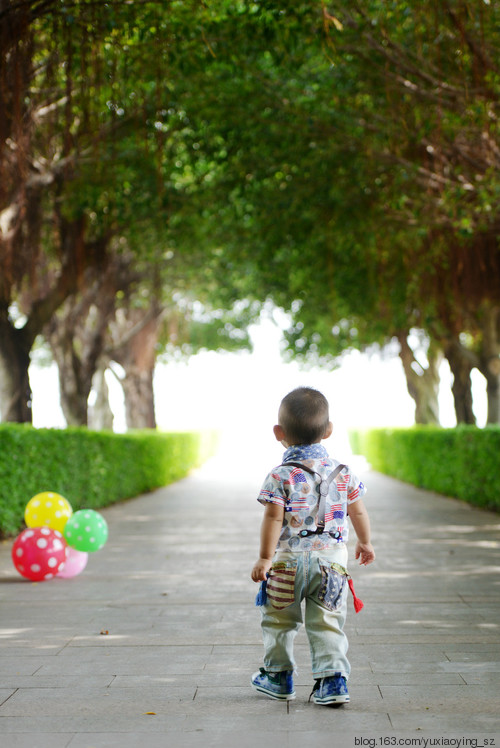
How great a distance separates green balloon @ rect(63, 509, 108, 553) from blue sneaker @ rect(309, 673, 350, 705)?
4.64 metres

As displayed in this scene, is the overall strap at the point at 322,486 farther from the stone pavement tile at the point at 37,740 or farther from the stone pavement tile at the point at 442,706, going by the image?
the stone pavement tile at the point at 37,740

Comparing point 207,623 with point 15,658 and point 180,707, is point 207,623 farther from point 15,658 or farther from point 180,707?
point 180,707

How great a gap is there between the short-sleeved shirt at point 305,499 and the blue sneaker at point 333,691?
0.61 m

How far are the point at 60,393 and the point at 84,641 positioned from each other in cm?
1611

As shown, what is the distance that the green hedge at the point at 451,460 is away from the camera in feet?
45.6

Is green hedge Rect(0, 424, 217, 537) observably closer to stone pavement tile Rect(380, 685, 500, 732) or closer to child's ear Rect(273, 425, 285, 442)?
child's ear Rect(273, 425, 285, 442)

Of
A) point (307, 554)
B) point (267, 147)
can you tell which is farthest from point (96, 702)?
point (267, 147)

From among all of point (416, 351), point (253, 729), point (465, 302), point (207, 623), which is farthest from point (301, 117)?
point (416, 351)

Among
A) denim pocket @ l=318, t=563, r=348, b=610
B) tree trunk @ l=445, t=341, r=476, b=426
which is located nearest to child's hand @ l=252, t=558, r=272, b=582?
denim pocket @ l=318, t=563, r=348, b=610

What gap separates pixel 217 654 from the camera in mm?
5324

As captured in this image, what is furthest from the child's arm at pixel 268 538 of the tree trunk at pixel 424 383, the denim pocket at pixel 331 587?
the tree trunk at pixel 424 383

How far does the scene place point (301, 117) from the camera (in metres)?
12.5

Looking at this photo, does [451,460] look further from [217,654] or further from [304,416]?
[304,416]

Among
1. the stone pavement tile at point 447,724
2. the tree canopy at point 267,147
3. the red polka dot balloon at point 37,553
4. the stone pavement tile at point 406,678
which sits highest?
the tree canopy at point 267,147
